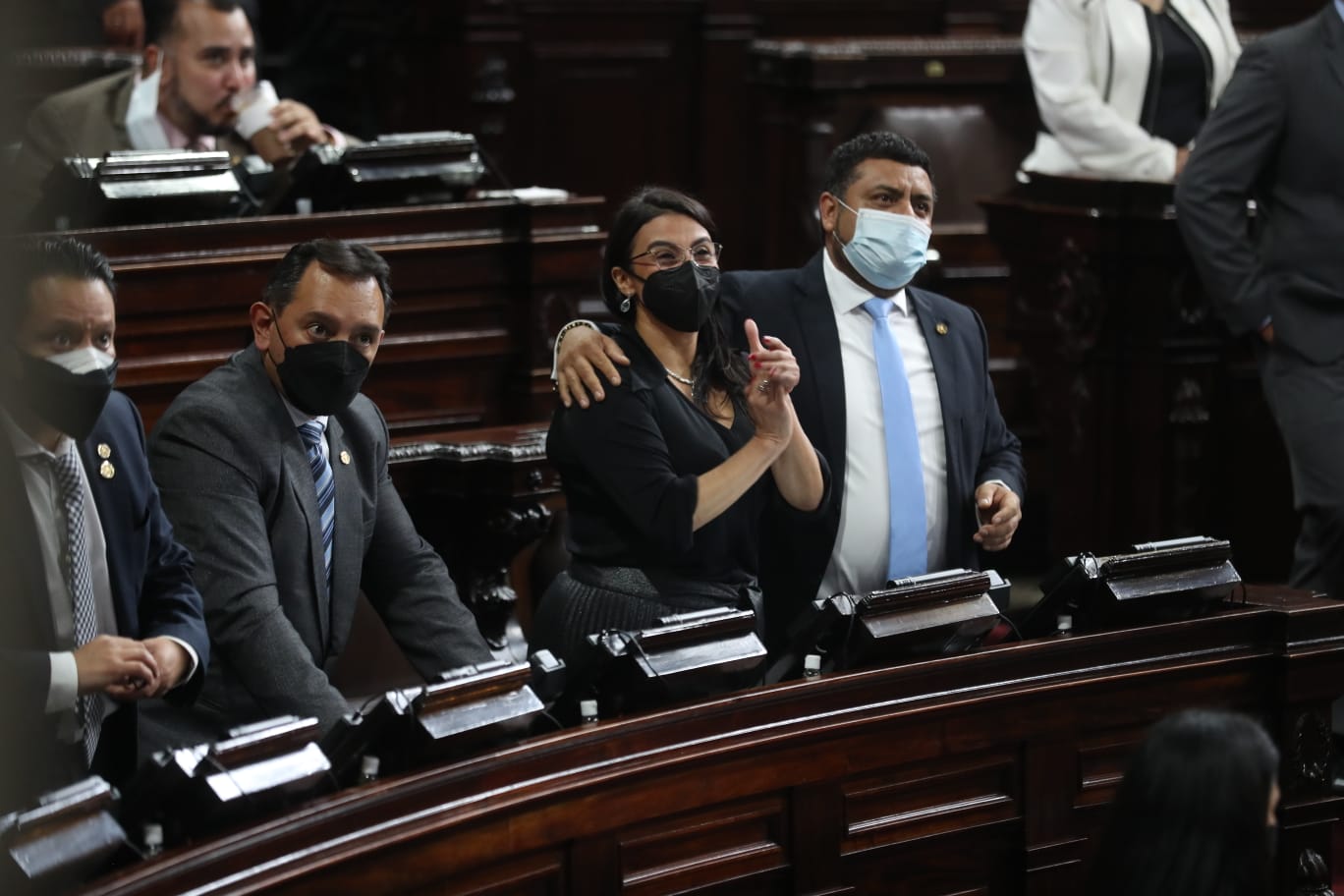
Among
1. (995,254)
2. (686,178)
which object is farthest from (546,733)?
(686,178)

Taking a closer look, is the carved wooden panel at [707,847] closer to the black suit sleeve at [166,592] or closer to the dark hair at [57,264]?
the black suit sleeve at [166,592]

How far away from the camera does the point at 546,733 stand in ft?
6.84

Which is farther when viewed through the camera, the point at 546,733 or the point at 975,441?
the point at 975,441

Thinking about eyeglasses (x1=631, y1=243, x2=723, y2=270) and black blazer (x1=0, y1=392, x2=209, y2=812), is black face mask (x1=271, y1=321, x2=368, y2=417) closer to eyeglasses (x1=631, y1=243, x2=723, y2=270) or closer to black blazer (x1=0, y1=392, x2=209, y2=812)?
black blazer (x1=0, y1=392, x2=209, y2=812)

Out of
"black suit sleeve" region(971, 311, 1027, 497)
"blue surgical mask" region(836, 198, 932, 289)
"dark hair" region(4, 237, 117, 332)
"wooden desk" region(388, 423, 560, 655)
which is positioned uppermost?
"dark hair" region(4, 237, 117, 332)

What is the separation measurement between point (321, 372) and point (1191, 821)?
1.39m

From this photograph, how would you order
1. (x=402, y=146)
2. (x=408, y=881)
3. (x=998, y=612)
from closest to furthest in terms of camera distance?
1. (x=408, y=881)
2. (x=998, y=612)
3. (x=402, y=146)

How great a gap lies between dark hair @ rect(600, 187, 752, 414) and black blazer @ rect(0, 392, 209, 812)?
807 millimetres

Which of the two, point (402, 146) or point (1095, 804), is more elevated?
point (402, 146)

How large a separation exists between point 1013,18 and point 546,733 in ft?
18.7

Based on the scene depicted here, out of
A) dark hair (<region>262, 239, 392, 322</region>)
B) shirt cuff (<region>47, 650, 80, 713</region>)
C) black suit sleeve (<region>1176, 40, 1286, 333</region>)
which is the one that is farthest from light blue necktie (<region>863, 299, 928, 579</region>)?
shirt cuff (<region>47, 650, 80, 713</region>)

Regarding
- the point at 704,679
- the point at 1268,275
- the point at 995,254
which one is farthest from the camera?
the point at 995,254

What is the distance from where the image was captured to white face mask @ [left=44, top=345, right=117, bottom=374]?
2.06m

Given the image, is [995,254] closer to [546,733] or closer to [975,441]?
[975,441]
